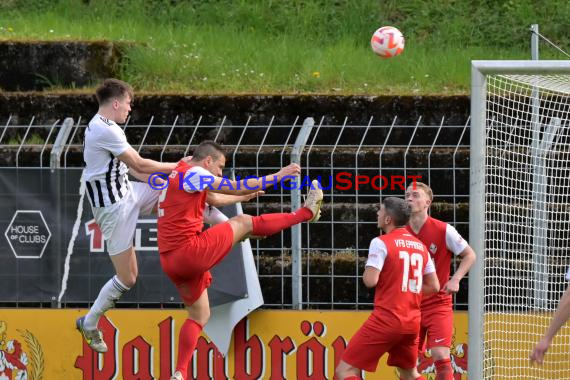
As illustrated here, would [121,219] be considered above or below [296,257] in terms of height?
above

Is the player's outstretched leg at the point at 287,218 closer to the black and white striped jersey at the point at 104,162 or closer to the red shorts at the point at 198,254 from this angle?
the red shorts at the point at 198,254

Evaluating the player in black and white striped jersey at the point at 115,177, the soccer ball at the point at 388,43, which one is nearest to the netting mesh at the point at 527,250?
the soccer ball at the point at 388,43

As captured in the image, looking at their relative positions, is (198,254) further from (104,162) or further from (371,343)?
(371,343)

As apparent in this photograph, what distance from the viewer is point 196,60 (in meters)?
16.5

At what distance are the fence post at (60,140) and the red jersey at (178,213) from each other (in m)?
1.99

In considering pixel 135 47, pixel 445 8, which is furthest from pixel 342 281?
pixel 445 8

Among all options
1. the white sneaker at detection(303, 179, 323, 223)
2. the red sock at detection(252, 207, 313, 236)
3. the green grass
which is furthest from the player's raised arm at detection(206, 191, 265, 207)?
the green grass

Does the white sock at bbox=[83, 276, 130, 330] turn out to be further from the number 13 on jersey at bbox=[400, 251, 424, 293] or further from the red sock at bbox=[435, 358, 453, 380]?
the red sock at bbox=[435, 358, 453, 380]

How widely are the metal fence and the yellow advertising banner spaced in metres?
0.29

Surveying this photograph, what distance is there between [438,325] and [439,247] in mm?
674

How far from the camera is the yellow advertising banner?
445 inches

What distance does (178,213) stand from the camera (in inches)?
381

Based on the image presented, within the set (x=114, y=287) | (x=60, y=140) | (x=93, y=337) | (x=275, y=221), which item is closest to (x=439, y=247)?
(x=275, y=221)

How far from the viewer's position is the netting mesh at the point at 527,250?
10.4 metres
